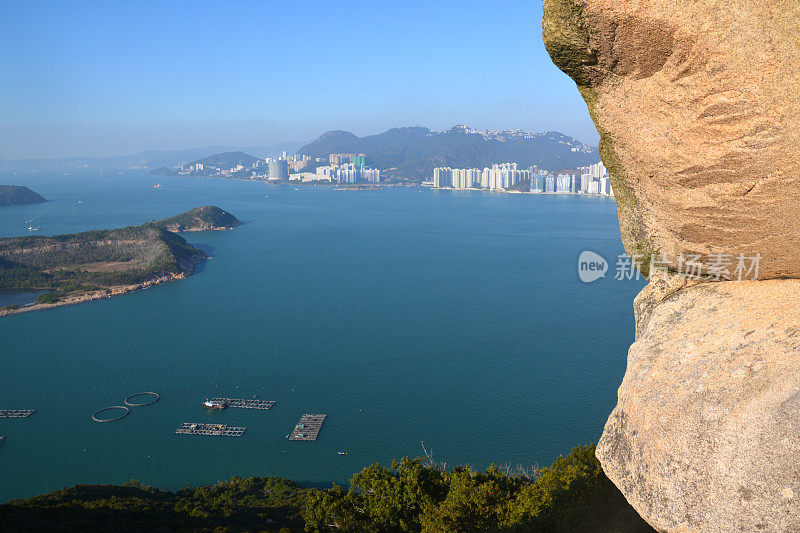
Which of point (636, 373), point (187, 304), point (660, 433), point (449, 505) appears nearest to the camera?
point (660, 433)

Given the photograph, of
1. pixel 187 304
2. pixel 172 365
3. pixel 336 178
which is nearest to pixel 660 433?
pixel 172 365

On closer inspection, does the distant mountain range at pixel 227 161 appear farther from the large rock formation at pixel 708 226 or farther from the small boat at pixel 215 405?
the large rock formation at pixel 708 226

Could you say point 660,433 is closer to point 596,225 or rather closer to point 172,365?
point 172,365

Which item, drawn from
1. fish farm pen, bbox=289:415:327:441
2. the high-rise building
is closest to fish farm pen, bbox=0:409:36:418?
fish farm pen, bbox=289:415:327:441

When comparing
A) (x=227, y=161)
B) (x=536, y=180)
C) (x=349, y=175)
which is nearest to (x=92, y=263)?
(x=536, y=180)

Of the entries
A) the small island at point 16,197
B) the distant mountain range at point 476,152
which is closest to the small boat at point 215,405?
the small island at point 16,197

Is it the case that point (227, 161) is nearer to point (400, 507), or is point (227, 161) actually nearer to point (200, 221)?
point (200, 221)
